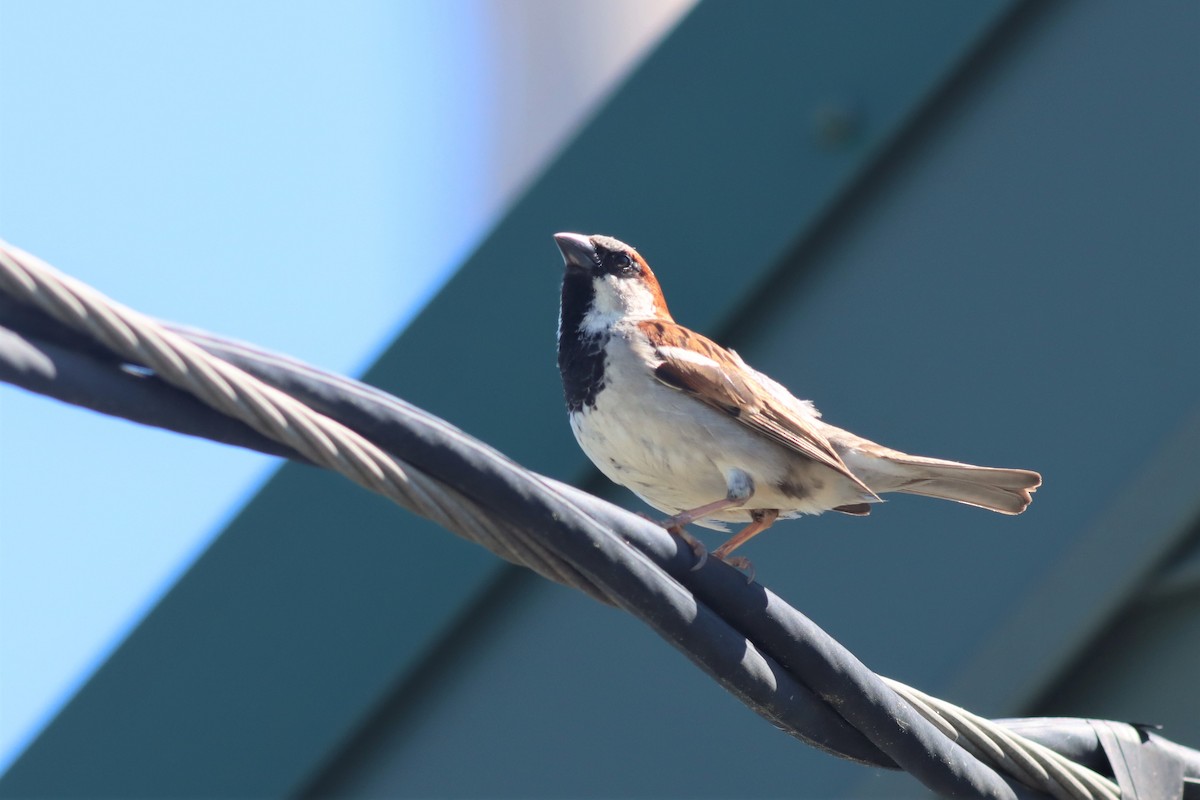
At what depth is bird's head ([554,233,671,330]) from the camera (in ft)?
14.2

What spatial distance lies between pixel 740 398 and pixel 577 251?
0.94 metres

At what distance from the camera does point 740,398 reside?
383cm

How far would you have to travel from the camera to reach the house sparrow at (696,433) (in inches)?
148

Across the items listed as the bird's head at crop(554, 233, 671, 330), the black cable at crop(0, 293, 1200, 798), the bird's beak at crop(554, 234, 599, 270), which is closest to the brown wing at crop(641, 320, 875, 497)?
the bird's head at crop(554, 233, 671, 330)

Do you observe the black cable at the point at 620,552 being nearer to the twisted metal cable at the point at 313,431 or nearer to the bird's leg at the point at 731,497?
the twisted metal cable at the point at 313,431

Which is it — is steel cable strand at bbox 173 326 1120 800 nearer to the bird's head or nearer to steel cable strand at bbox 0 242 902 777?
steel cable strand at bbox 0 242 902 777

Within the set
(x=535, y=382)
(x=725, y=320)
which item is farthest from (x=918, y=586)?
(x=535, y=382)

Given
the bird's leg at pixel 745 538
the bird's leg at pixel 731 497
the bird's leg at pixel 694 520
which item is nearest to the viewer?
the bird's leg at pixel 694 520

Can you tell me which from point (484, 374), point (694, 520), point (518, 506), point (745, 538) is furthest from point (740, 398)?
point (484, 374)

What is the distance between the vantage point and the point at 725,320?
5.92m

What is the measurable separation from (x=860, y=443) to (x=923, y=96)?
231 cm

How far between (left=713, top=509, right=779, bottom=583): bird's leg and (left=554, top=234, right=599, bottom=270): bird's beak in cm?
99

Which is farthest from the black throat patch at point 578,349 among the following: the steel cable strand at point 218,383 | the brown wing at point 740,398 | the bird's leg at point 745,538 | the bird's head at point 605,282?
the steel cable strand at point 218,383

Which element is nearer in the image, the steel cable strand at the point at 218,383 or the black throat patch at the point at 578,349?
the steel cable strand at the point at 218,383
